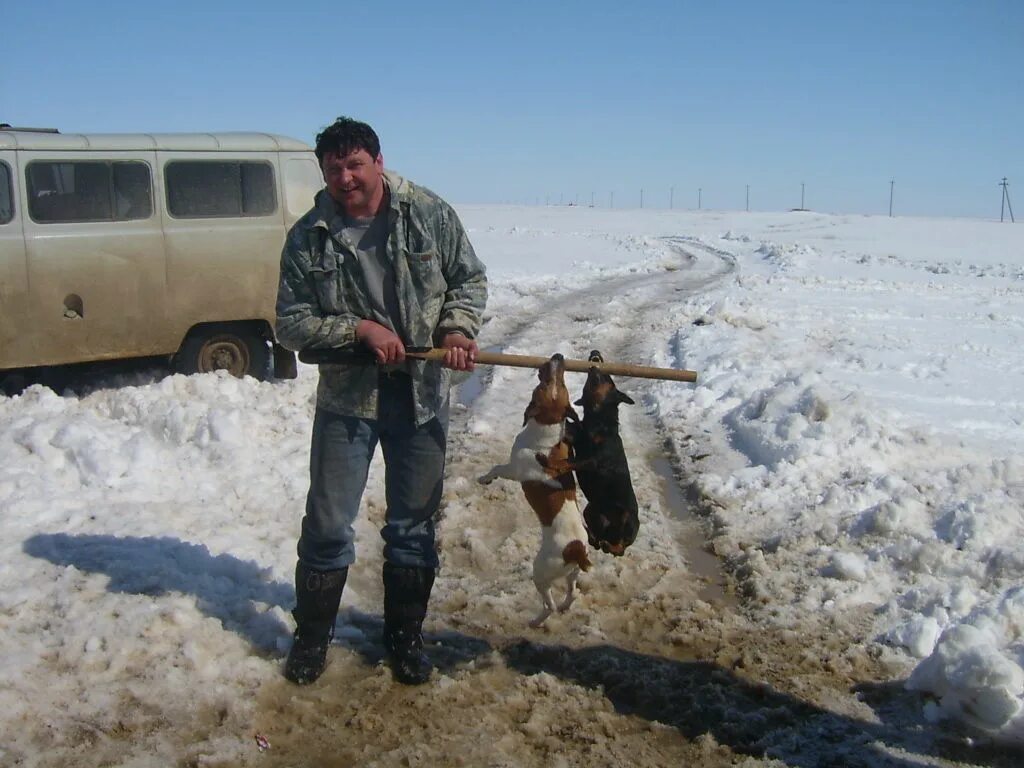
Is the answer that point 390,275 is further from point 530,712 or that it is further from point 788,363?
point 788,363

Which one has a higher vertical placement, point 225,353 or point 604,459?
point 604,459

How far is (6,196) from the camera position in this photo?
7.82m

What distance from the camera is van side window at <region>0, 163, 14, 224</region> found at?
7805 mm

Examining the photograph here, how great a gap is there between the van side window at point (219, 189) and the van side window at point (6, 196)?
128 cm

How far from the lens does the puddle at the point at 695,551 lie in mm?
4973

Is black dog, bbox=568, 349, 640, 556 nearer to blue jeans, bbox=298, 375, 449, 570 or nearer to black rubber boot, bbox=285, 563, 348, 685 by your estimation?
blue jeans, bbox=298, 375, 449, 570

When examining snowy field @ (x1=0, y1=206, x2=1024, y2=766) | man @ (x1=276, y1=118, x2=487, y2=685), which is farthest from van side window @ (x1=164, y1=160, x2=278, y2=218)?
man @ (x1=276, y1=118, x2=487, y2=685)

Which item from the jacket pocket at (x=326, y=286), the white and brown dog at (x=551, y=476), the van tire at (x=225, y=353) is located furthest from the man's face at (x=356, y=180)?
the van tire at (x=225, y=353)

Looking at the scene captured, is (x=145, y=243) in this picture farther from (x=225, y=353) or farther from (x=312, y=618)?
(x=312, y=618)

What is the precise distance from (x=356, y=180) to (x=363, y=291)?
448 mm

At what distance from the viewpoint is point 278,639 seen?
4230 millimetres

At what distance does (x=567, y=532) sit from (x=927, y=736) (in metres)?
1.61

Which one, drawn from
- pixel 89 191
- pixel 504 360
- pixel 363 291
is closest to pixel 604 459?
pixel 504 360

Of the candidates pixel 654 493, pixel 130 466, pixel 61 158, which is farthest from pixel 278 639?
pixel 61 158
